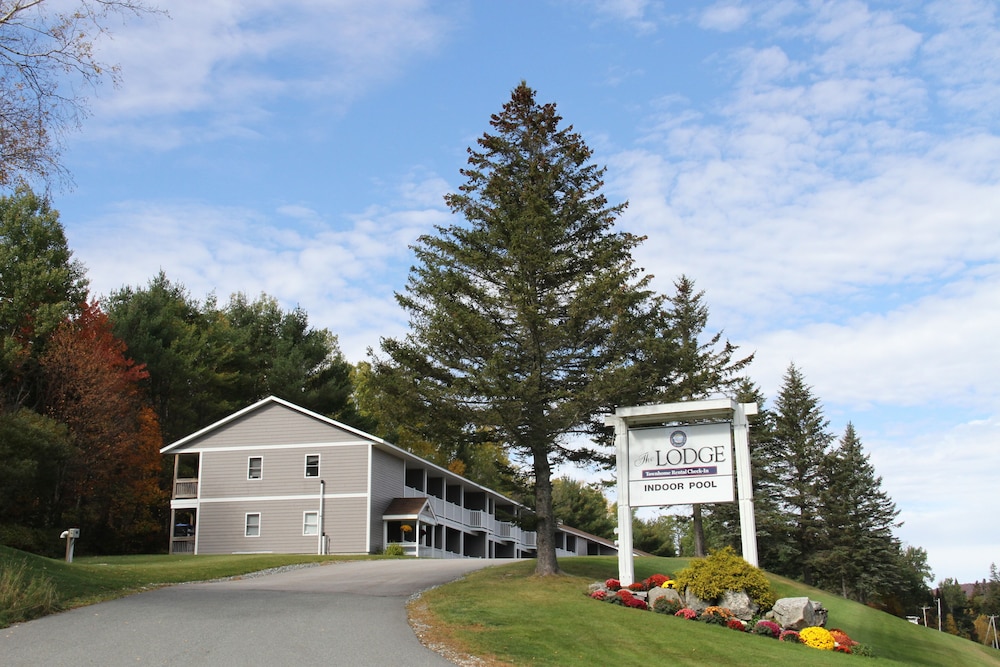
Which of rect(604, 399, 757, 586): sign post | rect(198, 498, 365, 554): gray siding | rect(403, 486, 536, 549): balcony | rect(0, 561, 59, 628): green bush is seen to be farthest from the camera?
rect(403, 486, 536, 549): balcony

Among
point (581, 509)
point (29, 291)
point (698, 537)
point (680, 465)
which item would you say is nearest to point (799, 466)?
point (698, 537)

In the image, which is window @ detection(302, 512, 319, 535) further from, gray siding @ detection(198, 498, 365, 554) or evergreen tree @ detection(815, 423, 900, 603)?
evergreen tree @ detection(815, 423, 900, 603)

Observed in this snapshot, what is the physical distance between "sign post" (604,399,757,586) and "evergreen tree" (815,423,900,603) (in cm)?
2938

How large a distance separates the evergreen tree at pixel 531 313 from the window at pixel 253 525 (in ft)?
63.5

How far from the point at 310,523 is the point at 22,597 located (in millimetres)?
23421

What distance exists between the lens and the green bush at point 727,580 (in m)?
16.5

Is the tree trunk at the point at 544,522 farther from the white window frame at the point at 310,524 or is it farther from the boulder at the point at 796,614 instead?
the white window frame at the point at 310,524

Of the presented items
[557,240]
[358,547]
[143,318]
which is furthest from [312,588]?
[143,318]

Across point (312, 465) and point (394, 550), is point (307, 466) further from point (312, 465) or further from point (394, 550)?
point (394, 550)

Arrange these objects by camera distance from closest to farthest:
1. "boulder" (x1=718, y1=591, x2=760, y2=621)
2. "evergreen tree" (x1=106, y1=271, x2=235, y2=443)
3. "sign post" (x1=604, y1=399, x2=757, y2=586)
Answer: "boulder" (x1=718, y1=591, x2=760, y2=621) → "sign post" (x1=604, y1=399, x2=757, y2=586) → "evergreen tree" (x1=106, y1=271, x2=235, y2=443)

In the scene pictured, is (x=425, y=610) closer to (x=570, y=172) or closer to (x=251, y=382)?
(x=570, y=172)

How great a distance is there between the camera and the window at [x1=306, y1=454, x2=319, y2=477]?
36688 millimetres

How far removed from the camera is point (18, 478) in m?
30.2

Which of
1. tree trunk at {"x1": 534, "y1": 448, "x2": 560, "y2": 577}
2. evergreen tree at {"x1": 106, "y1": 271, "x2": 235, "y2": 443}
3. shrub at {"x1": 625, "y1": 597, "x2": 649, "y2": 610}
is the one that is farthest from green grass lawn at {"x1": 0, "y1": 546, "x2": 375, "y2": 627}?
evergreen tree at {"x1": 106, "y1": 271, "x2": 235, "y2": 443}
